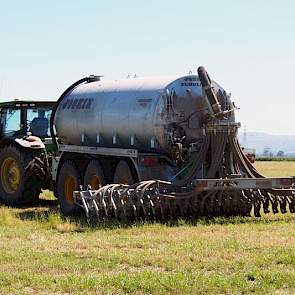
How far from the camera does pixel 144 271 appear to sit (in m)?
8.74

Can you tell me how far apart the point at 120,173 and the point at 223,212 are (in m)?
2.21

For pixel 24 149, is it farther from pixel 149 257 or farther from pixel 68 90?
pixel 149 257

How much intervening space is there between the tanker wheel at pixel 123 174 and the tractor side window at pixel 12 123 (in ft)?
15.5

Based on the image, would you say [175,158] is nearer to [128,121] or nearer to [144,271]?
[128,121]

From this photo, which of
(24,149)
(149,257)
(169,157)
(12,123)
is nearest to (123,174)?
(169,157)

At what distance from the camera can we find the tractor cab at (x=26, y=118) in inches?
757

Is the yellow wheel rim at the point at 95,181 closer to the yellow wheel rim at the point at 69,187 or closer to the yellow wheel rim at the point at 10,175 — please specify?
the yellow wheel rim at the point at 69,187

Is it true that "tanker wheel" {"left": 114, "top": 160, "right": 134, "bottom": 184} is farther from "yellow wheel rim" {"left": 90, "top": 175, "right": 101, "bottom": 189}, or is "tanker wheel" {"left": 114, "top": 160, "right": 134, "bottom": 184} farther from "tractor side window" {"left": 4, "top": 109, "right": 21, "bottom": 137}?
"tractor side window" {"left": 4, "top": 109, "right": 21, "bottom": 137}

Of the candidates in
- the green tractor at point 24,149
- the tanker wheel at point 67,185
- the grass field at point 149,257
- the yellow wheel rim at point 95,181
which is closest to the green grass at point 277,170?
the green tractor at point 24,149

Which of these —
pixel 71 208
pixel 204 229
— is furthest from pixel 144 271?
pixel 71 208

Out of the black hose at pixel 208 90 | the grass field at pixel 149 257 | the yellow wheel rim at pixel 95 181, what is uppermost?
the black hose at pixel 208 90

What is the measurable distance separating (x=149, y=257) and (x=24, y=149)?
924cm

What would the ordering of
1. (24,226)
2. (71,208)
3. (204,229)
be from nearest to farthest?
(204,229), (24,226), (71,208)

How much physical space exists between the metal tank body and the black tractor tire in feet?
5.46
